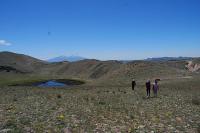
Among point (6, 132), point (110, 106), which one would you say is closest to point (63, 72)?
point (110, 106)

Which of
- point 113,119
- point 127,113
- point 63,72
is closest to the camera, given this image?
point 113,119

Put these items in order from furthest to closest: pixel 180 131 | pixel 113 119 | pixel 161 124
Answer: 1. pixel 113 119
2. pixel 161 124
3. pixel 180 131

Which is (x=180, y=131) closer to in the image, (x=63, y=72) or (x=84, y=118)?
(x=84, y=118)

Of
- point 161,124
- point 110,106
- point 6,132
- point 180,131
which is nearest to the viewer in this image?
point 6,132

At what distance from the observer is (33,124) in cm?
1973

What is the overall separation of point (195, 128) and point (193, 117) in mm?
3918

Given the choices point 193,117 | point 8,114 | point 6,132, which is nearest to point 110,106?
point 193,117

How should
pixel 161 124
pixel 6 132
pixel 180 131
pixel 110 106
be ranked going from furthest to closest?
1. pixel 110 106
2. pixel 161 124
3. pixel 180 131
4. pixel 6 132

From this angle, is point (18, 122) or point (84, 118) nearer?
point (18, 122)

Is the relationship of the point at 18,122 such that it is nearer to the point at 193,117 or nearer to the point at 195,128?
the point at 195,128

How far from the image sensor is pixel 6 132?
17375 mm

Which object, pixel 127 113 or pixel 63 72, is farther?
pixel 63 72

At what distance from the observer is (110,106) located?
2870 centimetres

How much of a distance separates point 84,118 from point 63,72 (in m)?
148
